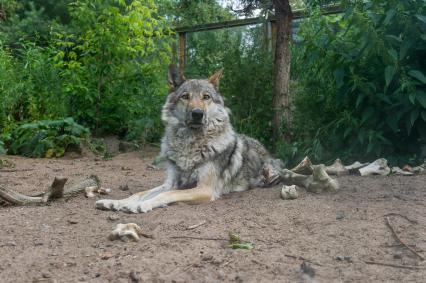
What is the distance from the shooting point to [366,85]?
5.45m

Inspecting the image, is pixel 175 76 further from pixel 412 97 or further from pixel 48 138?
pixel 48 138

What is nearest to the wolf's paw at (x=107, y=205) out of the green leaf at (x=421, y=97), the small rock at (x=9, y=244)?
the small rock at (x=9, y=244)

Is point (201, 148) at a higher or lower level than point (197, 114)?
lower

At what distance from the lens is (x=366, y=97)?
223 inches

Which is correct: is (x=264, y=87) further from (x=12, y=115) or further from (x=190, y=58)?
(x=12, y=115)

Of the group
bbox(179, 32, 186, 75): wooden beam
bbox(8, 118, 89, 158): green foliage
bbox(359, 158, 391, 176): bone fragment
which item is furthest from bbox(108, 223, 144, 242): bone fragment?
bbox(179, 32, 186, 75): wooden beam

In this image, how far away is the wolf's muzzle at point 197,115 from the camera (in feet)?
16.3

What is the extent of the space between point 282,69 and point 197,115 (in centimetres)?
252

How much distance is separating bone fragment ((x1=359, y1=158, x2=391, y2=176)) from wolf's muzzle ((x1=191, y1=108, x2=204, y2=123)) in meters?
1.76

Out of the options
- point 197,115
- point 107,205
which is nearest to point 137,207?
point 107,205

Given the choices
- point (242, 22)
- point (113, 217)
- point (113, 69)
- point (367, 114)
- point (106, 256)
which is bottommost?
point (113, 217)

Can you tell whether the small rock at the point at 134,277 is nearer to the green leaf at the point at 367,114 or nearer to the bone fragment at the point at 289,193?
the bone fragment at the point at 289,193

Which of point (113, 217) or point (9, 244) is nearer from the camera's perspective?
point (9, 244)

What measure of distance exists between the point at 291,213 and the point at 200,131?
1.58 m
